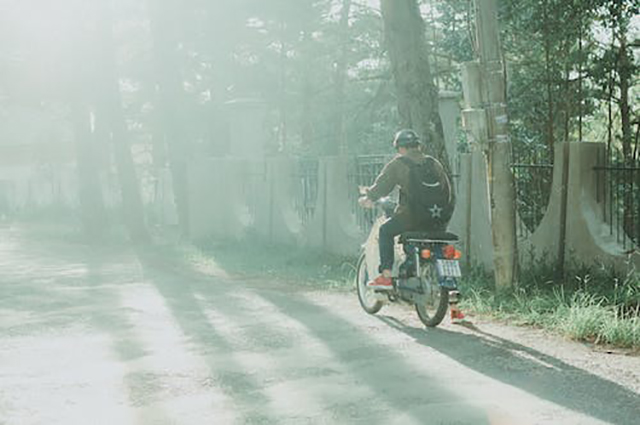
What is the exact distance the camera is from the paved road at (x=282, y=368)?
6004mm

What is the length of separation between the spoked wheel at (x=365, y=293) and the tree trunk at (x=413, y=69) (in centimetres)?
316

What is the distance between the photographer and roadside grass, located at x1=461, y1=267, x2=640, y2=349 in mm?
8169

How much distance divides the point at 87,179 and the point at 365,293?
17197 millimetres

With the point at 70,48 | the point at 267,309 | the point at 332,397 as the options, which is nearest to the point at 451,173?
the point at 267,309

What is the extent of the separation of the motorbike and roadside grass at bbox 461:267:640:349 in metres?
0.79

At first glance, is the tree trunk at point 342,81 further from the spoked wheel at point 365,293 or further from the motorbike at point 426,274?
the motorbike at point 426,274

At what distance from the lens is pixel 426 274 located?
8.99 meters

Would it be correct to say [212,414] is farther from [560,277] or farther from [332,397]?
[560,277]

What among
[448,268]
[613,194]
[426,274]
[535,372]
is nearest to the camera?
[535,372]

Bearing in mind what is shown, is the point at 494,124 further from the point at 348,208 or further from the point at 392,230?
the point at 348,208

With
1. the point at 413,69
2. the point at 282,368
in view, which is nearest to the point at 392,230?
the point at 282,368

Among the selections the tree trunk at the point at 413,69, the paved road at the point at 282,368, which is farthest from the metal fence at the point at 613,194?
the paved road at the point at 282,368

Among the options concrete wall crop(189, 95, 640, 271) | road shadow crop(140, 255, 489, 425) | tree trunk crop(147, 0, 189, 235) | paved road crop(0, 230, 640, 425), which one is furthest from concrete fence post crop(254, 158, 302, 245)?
paved road crop(0, 230, 640, 425)

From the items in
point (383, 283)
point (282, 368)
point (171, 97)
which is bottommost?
point (282, 368)
